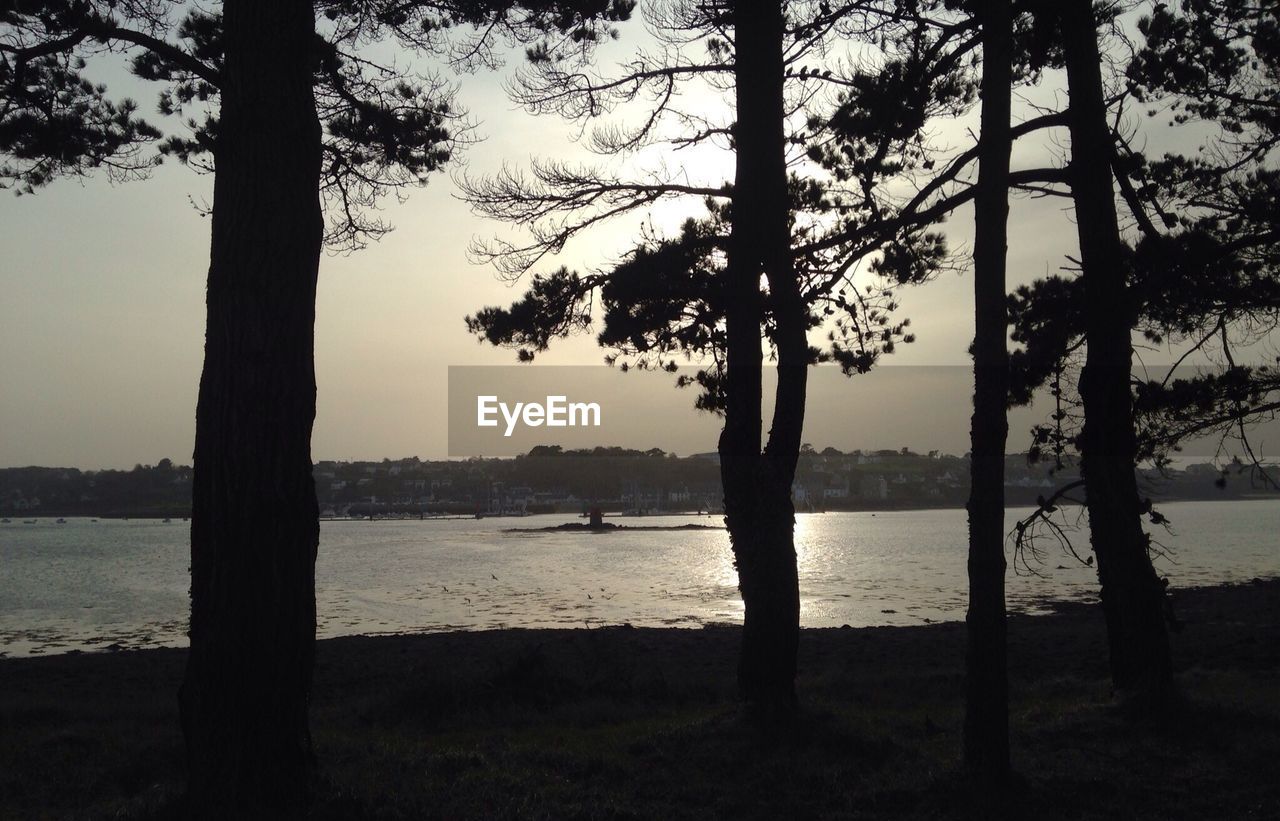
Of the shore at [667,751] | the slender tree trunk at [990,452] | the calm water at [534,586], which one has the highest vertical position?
the slender tree trunk at [990,452]

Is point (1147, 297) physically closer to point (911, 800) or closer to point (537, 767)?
point (911, 800)

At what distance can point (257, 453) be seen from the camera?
→ 5508mm

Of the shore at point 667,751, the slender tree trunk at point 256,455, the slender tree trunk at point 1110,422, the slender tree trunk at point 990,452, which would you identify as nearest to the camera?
→ the slender tree trunk at point 256,455

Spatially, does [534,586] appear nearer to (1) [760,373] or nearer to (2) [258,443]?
(1) [760,373]

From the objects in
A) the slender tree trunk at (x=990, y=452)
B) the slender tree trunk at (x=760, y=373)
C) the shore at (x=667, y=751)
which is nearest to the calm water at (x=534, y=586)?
the shore at (x=667, y=751)

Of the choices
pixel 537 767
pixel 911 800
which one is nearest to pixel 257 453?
pixel 537 767

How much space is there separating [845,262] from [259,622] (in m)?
6.36

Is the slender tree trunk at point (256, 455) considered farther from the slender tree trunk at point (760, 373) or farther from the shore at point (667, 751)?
the slender tree trunk at point (760, 373)

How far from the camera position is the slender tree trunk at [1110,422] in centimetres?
870

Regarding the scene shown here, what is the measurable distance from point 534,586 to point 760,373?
Result: 3552 centimetres

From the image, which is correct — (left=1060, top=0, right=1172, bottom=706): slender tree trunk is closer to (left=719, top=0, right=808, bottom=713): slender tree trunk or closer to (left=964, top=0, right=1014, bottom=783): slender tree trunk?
(left=719, top=0, right=808, bottom=713): slender tree trunk

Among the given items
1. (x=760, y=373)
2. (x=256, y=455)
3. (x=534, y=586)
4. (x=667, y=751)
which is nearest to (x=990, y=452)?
(x=760, y=373)

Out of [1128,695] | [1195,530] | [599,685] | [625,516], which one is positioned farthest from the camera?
[625,516]

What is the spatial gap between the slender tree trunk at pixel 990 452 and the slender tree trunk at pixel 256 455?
152 inches
